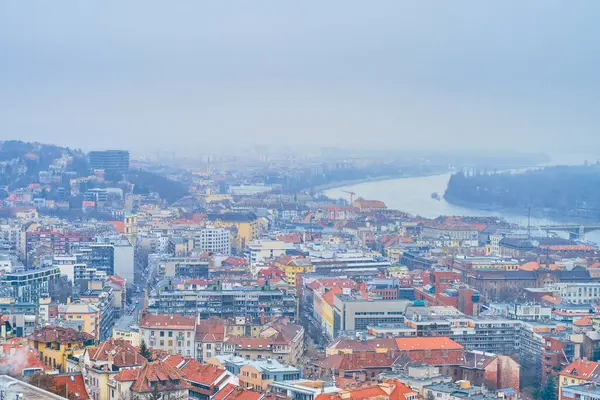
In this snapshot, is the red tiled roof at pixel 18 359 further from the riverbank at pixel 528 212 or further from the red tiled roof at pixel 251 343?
the riverbank at pixel 528 212

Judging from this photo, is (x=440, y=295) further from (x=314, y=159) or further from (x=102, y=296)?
(x=314, y=159)

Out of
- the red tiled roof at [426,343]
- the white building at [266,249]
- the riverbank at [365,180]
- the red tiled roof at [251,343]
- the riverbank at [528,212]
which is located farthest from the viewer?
the riverbank at [365,180]

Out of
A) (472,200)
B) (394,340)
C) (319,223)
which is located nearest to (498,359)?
(394,340)

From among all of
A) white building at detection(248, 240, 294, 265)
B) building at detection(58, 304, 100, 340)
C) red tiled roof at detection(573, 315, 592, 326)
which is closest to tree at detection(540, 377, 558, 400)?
red tiled roof at detection(573, 315, 592, 326)

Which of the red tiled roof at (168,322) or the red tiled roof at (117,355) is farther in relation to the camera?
the red tiled roof at (168,322)

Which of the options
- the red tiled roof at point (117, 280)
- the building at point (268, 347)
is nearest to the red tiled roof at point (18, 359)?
the building at point (268, 347)

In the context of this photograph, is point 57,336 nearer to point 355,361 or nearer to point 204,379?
point 204,379

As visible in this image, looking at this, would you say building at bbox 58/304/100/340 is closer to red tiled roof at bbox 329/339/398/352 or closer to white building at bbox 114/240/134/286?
red tiled roof at bbox 329/339/398/352
